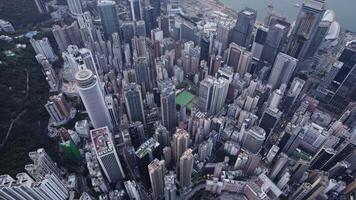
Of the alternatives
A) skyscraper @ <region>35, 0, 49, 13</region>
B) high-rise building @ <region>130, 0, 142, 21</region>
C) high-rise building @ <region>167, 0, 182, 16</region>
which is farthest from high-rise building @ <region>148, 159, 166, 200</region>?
skyscraper @ <region>35, 0, 49, 13</region>

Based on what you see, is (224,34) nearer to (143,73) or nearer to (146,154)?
(143,73)

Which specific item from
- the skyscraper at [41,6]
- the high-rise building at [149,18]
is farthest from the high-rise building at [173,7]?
the skyscraper at [41,6]

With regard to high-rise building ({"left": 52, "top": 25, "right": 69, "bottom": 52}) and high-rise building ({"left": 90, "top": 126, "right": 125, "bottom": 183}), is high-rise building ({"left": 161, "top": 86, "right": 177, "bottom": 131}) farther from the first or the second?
high-rise building ({"left": 52, "top": 25, "right": 69, "bottom": 52})

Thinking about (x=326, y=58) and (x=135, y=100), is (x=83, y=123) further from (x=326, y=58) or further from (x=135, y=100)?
(x=326, y=58)

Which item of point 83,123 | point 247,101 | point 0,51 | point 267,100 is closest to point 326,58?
point 267,100

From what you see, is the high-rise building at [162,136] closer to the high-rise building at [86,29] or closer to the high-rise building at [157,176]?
the high-rise building at [157,176]

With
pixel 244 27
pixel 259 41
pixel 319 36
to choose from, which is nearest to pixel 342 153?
pixel 319 36
